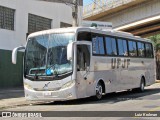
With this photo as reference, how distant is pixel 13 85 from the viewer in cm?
2758

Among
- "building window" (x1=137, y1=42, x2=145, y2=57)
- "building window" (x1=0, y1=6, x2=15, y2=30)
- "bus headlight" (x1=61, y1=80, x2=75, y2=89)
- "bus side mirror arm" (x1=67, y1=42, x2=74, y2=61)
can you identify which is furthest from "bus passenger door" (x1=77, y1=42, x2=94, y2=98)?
"building window" (x1=0, y1=6, x2=15, y2=30)

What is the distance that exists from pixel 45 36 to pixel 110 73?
13.9 feet

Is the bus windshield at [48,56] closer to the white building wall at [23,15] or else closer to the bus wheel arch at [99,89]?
the bus wheel arch at [99,89]

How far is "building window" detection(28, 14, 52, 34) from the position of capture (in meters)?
29.4

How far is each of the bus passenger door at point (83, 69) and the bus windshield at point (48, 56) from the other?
582 mm

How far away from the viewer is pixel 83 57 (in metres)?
17.1

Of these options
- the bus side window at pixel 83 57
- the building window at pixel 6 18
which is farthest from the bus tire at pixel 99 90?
the building window at pixel 6 18

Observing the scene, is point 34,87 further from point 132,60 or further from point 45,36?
point 132,60

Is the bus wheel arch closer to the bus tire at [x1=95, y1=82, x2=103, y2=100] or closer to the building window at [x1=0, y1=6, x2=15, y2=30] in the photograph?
the bus tire at [x1=95, y1=82, x2=103, y2=100]

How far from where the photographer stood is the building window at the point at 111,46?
1933 centimetres

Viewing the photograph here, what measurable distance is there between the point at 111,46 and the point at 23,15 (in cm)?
1059

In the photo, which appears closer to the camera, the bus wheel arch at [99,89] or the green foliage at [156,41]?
the bus wheel arch at [99,89]

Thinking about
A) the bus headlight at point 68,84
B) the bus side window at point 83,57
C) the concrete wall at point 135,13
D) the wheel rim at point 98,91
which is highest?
the concrete wall at point 135,13

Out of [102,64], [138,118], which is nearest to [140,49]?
[102,64]
